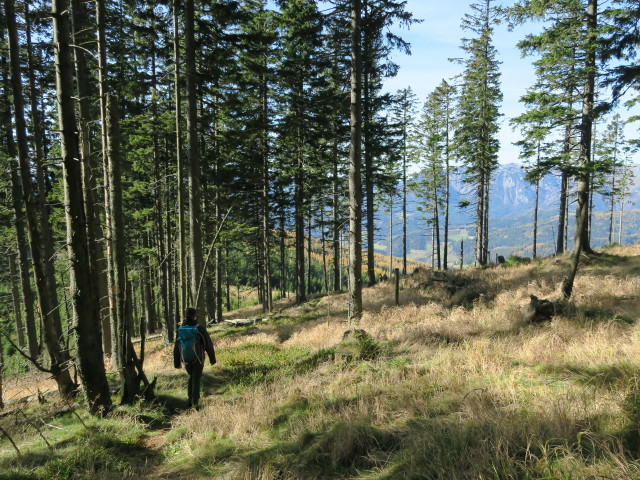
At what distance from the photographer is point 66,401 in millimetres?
6824

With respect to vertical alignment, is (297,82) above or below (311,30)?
above

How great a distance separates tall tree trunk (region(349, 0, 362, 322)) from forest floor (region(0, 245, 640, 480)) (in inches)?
77.4

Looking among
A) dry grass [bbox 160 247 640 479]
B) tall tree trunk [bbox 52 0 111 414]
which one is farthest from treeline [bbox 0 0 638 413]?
dry grass [bbox 160 247 640 479]

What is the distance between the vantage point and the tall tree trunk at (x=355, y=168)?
32.8ft

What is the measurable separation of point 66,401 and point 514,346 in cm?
924

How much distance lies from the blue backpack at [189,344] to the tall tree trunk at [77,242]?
1.39 m

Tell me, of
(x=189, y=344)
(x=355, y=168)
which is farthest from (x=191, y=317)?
(x=355, y=168)

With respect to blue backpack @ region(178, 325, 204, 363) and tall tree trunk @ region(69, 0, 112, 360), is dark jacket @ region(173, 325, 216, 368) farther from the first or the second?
tall tree trunk @ region(69, 0, 112, 360)

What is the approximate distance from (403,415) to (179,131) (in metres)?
10.8

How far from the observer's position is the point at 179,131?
10.9 m

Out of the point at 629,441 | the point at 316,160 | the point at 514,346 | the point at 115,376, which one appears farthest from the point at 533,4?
the point at 115,376

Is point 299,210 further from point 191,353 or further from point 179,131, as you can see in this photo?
point 191,353

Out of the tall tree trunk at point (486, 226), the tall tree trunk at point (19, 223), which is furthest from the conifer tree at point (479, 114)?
the tall tree trunk at point (19, 223)

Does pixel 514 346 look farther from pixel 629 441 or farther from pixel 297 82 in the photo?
pixel 297 82
